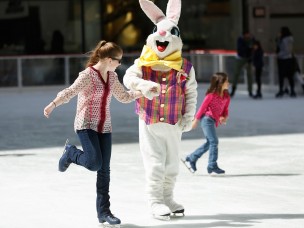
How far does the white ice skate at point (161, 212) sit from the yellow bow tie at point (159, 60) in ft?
3.73

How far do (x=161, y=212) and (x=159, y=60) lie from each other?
125 cm

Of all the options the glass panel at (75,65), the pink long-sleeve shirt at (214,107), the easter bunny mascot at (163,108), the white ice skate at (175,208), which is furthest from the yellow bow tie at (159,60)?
the glass panel at (75,65)

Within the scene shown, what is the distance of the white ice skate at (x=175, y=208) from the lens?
8.05 m

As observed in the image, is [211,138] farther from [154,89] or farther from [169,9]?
[154,89]

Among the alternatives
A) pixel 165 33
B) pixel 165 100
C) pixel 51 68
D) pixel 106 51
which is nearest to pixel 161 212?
pixel 165 100

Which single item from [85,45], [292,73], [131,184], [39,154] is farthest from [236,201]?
[85,45]

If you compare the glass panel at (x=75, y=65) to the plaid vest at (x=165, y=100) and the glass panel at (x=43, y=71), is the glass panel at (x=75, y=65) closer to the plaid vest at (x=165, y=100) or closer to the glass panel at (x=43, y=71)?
the glass panel at (x=43, y=71)

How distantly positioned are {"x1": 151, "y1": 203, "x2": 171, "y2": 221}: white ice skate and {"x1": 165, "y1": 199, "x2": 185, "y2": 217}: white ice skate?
0.45ft

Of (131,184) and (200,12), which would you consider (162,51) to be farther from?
(200,12)

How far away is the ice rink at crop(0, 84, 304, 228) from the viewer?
316 inches

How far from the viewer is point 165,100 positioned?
8.07 metres

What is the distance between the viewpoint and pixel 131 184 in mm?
9984

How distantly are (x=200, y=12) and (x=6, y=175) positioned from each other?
21.3 m

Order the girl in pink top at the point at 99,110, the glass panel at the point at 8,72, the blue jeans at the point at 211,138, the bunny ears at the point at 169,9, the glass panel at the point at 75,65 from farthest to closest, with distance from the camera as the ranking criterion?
the glass panel at the point at 75,65 < the glass panel at the point at 8,72 < the blue jeans at the point at 211,138 < the bunny ears at the point at 169,9 < the girl in pink top at the point at 99,110
